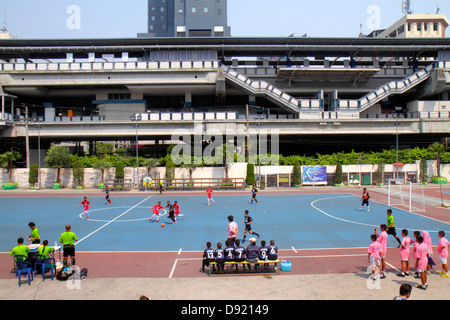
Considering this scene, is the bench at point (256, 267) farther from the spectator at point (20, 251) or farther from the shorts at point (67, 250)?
the spectator at point (20, 251)

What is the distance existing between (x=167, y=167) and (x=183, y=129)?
288 inches

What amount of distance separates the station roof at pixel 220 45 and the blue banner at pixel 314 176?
802 inches

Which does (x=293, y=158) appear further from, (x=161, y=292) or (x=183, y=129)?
(x=161, y=292)

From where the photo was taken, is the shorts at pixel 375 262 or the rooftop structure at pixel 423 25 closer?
the shorts at pixel 375 262

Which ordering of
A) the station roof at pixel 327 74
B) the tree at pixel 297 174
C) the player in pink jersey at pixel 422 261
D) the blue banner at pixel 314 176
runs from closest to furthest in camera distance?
the player in pink jersey at pixel 422 261 → the tree at pixel 297 174 → the blue banner at pixel 314 176 → the station roof at pixel 327 74

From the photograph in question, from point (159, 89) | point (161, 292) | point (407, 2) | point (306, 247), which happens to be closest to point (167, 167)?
point (159, 89)

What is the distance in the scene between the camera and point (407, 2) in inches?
3329

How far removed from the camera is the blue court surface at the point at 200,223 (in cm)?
1650

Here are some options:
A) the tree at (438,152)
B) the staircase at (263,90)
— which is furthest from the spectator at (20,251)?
the tree at (438,152)

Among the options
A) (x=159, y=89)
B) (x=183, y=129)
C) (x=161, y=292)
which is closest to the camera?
(x=161, y=292)

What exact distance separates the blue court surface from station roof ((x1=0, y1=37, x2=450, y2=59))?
92.6 ft

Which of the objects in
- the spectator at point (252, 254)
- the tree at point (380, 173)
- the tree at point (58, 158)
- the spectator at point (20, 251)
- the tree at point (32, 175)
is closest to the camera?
the spectator at point (20, 251)

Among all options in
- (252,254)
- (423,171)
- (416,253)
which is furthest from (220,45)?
(416,253)

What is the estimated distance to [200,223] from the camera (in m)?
20.8
